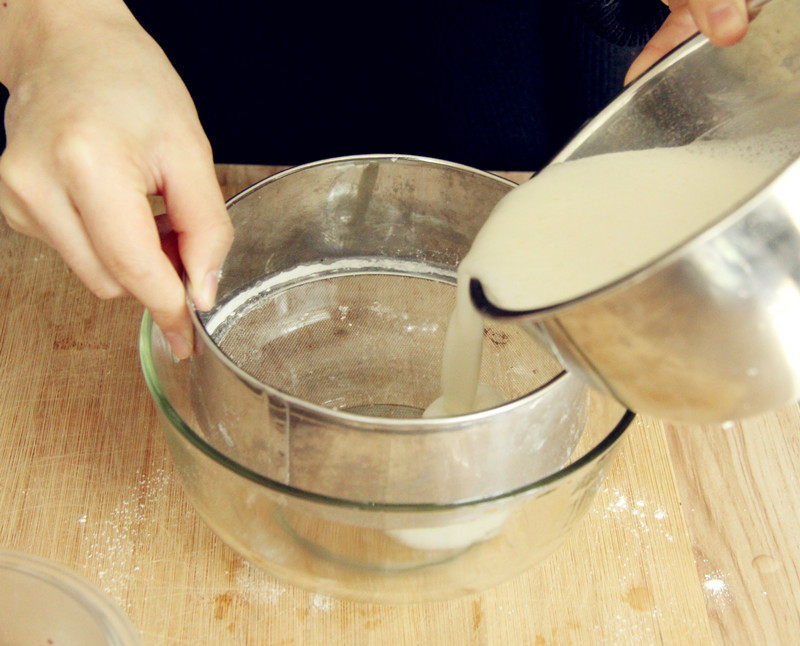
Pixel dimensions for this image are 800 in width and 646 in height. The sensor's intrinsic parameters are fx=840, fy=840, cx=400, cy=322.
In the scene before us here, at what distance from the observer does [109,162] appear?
1.98ft

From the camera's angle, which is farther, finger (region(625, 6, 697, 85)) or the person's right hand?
finger (region(625, 6, 697, 85))

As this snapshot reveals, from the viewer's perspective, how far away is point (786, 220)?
46 cm

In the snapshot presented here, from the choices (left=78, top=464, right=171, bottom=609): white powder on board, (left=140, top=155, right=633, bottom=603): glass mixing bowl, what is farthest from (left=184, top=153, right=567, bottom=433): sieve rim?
(left=78, top=464, right=171, bottom=609): white powder on board

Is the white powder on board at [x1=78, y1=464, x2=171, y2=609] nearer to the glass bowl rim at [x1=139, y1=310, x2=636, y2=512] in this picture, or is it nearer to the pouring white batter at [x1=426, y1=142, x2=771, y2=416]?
the glass bowl rim at [x1=139, y1=310, x2=636, y2=512]

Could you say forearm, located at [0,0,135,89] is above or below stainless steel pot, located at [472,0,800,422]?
below

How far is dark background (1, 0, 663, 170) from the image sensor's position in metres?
1.14

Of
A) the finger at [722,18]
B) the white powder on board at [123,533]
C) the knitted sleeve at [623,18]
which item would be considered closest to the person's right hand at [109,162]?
the white powder on board at [123,533]

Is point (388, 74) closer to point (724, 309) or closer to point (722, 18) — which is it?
point (722, 18)

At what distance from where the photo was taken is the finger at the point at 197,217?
2.13ft

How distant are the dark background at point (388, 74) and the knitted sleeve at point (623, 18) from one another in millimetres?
130

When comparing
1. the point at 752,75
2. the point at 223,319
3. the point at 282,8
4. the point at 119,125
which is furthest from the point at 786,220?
the point at 282,8

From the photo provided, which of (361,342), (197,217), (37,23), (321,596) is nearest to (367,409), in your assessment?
(361,342)

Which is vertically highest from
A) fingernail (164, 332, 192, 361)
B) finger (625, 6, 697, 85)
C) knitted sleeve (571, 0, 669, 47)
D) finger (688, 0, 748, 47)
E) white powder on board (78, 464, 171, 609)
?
finger (688, 0, 748, 47)

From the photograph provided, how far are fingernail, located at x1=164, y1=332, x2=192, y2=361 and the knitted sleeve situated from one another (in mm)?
633
